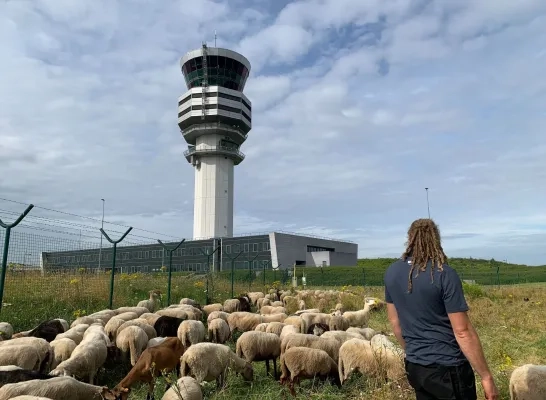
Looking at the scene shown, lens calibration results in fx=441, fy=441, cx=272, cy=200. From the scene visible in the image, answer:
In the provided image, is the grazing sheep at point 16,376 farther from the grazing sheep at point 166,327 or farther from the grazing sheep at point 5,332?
the grazing sheep at point 166,327

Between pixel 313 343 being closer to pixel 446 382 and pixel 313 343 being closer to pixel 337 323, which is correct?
pixel 337 323

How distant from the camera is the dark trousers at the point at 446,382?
11.4ft

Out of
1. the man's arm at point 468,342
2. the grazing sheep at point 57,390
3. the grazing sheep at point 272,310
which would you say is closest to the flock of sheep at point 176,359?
the grazing sheep at point 57,390

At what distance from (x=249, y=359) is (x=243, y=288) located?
1546 centimetres

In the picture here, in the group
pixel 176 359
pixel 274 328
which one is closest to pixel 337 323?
pixel 274 328

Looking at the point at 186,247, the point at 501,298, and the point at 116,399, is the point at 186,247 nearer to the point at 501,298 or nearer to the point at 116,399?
the point at 501,298

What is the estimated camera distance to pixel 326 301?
18.6m

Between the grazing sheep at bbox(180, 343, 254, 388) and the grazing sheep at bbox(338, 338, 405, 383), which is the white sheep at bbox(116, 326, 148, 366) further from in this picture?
the grazing sheep at bbox(338, 338, 405, 383)

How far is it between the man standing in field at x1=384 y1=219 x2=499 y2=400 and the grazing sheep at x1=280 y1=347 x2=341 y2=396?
345 centimetres

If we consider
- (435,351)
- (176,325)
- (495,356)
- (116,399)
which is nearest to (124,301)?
(176,325)

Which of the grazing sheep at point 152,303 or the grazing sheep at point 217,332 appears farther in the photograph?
the grazing sheep at point 152,303

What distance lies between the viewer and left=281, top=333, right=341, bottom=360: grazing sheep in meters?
7.79

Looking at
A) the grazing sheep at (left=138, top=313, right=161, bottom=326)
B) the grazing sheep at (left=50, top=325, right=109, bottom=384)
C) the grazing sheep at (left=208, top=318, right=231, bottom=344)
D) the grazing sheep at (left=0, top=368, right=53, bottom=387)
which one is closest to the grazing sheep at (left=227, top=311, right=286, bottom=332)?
the grazing sheep at (left=208, top=318, right=231, bottom=344)

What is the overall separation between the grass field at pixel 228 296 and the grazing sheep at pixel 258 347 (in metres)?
0.34
